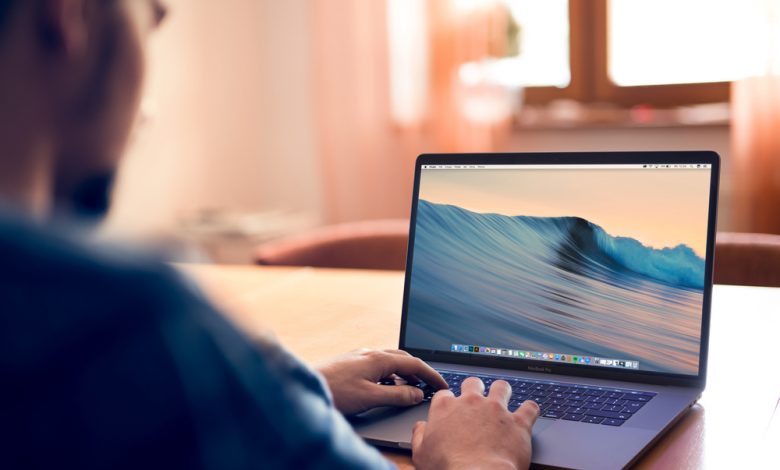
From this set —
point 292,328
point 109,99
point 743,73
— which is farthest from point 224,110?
point 109,99

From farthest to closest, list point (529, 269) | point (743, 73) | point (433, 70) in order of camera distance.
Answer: point (433, 70), point (743, 73), point (529, 269)

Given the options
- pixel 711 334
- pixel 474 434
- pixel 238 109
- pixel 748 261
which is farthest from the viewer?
pixel 238 109

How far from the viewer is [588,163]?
1206 millimetres

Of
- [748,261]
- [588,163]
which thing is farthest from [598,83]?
[588,163]

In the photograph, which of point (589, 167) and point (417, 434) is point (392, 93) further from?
point (417, 434)

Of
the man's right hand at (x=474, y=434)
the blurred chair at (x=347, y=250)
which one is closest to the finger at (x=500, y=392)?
the man's right hand at (x=474, y=434)

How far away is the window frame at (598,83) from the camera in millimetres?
3477

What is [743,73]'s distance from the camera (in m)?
3.18

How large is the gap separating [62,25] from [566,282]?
2.83 feet

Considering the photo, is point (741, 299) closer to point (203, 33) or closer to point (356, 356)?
point (356, 356)

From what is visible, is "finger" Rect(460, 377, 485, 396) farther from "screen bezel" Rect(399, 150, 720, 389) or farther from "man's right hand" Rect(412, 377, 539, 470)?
"screen bezel" Rect(399, 150, 720, 389)

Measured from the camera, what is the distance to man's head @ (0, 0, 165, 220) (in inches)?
15.2

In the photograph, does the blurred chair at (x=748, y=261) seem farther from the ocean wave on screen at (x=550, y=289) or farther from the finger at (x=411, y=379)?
the finger at (x=411, y=379)

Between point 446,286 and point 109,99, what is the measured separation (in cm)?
85
